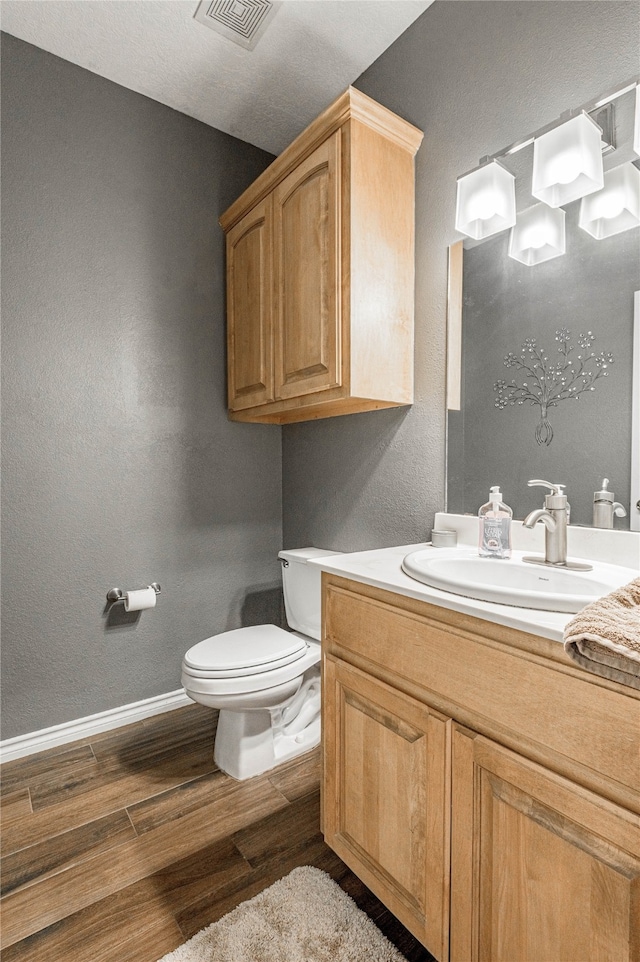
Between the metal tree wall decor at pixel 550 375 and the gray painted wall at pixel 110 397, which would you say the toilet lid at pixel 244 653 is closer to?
the gray painted wall at pixel 110 397

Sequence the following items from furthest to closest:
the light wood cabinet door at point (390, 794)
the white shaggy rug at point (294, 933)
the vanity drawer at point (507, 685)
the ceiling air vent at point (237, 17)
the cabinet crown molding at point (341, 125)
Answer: the ceiling air vent at point (237, 17)
the cabinet crown molding at point (341, 125)
the white shaggy rug at point (294, 933)
the light wood cabinet door at point (390, 794)
the vanity drawer at point (507, 685)

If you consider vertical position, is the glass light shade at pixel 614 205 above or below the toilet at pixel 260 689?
above

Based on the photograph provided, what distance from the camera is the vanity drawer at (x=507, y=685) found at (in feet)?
2.21

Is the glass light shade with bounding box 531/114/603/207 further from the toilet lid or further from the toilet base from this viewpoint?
the toilet base

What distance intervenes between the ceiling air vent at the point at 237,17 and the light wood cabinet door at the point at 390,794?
82.8 inches

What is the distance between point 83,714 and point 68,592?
503 millimetres

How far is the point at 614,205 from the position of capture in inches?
46.8

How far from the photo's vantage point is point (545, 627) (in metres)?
0.75

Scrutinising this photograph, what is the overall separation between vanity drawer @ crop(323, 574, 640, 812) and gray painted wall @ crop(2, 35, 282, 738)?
128 cm

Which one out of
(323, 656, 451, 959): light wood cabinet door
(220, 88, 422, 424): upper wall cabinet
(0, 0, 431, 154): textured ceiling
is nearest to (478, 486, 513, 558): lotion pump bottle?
(323, 656, 451, 959): light wood cabinet door

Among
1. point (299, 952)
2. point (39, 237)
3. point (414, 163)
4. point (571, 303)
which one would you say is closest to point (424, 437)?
point (571, 303)

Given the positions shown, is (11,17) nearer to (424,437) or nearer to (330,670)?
(424,437)

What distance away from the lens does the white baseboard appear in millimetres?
1831

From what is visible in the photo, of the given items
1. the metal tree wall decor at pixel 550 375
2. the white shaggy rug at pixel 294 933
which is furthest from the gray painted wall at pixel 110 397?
the metal tree wall decor at pixel 550 375
